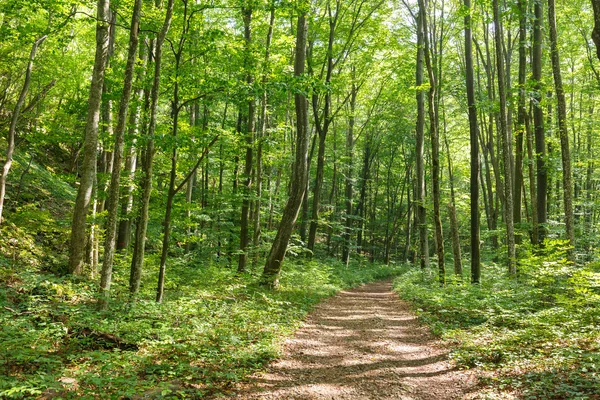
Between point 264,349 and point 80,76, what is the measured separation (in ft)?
39.7

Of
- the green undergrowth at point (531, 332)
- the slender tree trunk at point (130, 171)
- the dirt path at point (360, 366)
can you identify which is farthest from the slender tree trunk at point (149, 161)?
the green undergrowth at point (531, 332)

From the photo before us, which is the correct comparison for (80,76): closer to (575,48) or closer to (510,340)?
(510,340)

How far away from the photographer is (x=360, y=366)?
5.96 m

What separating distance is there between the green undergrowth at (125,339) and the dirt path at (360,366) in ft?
1.33

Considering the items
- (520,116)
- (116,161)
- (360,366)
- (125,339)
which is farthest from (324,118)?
(125,339)

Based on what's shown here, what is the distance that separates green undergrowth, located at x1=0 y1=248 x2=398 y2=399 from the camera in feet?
13.6

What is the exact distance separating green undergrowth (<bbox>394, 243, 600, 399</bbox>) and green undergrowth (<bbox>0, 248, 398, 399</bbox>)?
3440mm

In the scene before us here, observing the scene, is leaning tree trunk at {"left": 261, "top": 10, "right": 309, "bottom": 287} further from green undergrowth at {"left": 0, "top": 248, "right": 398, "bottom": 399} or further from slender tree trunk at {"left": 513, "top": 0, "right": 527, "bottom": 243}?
slender tree trunk at {"left": 513, "top": 0, "right": 527, "bottom": 243}

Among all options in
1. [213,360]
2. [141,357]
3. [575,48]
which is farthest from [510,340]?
[575,48]

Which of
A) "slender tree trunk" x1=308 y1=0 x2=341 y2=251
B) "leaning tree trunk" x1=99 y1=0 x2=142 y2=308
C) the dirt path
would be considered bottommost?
the dirt path

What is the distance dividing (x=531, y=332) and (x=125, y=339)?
6.85m

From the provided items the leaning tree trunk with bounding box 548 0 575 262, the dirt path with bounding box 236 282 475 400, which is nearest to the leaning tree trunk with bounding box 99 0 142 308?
the dirt path with bounding box 236 282 475 400

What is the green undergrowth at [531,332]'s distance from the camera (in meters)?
4.69

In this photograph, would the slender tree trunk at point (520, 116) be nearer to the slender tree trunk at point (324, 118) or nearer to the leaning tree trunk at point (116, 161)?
the slender tree trunk at point (324, 118)
